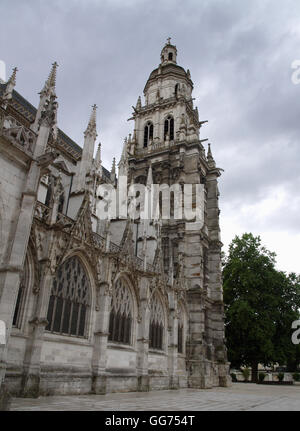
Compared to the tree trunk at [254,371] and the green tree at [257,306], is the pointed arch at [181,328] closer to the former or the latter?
the green tree at [257,306]

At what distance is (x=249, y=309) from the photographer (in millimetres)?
30953

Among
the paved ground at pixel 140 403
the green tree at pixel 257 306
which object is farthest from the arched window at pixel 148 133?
the paved ground at pixel 140 403

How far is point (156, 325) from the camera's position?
2145 cm

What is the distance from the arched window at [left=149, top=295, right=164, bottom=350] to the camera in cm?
2086

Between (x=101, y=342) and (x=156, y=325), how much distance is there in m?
6.88

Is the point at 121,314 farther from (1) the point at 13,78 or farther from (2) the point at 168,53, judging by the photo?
(2) the point at 168,53

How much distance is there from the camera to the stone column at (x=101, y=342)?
1457cm

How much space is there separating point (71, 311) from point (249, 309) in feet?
68.5
